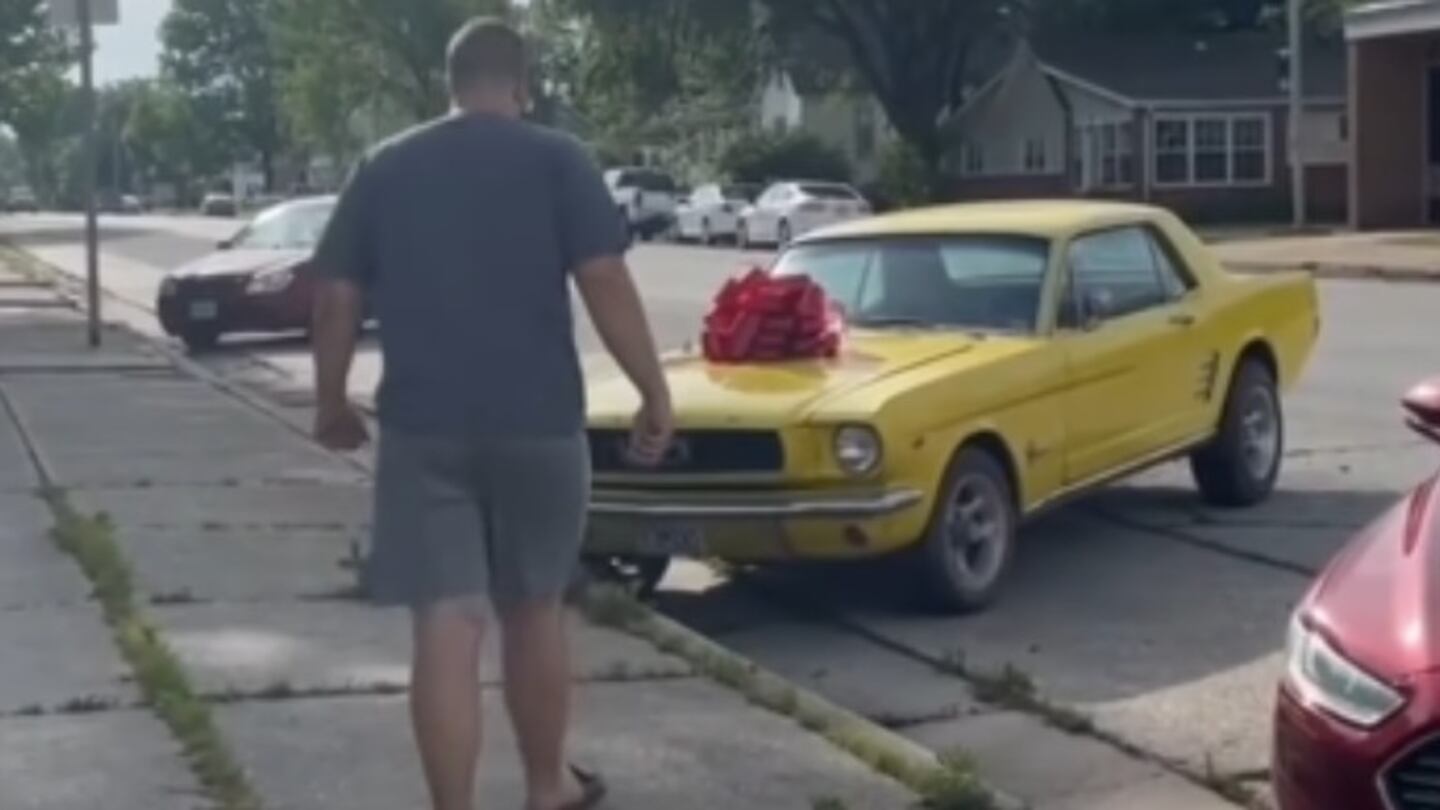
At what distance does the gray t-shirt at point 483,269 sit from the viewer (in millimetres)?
6410

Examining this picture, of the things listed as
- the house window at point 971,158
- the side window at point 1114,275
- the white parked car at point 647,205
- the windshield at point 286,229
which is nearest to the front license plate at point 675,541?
the side window at point 1114,275

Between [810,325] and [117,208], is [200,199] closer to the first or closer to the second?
[117,208]

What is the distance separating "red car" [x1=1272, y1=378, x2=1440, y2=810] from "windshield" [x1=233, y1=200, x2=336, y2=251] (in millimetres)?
22920

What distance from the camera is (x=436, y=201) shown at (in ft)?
21.1

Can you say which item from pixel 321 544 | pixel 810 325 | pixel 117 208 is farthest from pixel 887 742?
pixel 117 208

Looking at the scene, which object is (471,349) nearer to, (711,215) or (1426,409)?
(1426,409)

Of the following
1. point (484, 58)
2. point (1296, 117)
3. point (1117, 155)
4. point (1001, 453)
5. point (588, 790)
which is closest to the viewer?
point (484, 58)

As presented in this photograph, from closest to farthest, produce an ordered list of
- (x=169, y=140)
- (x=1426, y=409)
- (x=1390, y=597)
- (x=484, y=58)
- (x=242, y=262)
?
(x=1390, y=597) → (x=484, y=58) → (x=1426, y=409) → (x=242, y=262) → (x=169, y=140)

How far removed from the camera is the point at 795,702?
829cm

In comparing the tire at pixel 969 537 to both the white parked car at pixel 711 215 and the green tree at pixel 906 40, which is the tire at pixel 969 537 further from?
the green tree at pixel 906 40

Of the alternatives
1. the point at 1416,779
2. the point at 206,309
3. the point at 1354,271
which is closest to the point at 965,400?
the point at 1416,779

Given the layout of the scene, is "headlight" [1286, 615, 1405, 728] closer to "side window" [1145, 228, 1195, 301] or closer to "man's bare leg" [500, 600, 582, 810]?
"man's bare leg" [500, 600, 582, 810]

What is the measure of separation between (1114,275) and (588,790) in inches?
210

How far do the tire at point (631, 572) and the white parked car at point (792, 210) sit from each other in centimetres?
4362
